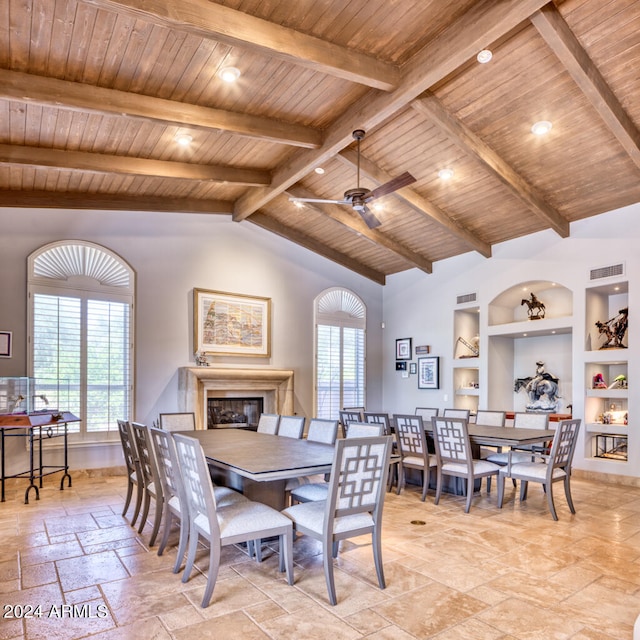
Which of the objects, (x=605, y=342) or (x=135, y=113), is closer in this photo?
(x=135, y=113)

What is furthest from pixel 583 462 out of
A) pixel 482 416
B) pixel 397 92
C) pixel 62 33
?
pixel 62 33

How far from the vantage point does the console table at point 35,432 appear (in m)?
5.33

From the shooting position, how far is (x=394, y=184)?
15.7 ft

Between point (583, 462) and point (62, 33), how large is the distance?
7.59 metres

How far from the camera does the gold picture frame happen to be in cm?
769

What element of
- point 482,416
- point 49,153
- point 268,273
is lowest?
point 482,416

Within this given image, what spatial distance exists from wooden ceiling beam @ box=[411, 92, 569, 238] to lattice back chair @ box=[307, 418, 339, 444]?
327 centimetres

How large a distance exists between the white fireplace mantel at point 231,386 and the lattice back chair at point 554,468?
4004 millimetres

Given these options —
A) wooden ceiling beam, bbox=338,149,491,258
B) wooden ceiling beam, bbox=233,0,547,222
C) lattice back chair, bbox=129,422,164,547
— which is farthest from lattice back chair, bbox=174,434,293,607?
wooden ceiling beam, bbox=338,149,491,258

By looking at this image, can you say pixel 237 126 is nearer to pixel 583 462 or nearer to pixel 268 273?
pixel 268 273

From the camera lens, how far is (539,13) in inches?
148

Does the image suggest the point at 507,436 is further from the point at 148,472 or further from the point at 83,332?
the point at 83,332

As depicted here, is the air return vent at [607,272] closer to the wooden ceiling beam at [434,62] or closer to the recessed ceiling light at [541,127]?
the recessed ceiling light at [541,127]

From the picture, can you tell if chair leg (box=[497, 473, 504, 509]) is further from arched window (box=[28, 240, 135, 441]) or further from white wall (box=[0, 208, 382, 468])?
arched window (box=[28, 240, 135, 441])
